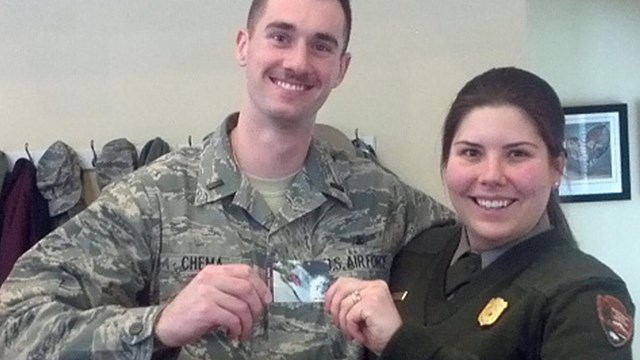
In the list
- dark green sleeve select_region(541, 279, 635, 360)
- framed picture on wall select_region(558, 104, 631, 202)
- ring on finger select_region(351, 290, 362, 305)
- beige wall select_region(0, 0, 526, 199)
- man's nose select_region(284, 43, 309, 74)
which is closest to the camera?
dark green sleeve select_region(541, 279, 635, 360)

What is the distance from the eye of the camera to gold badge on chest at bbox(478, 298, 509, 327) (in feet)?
4.56

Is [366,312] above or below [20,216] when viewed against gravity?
above

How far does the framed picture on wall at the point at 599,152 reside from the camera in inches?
148

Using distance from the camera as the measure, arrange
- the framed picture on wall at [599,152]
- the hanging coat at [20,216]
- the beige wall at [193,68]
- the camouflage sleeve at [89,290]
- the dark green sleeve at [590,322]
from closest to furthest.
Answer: the dark green sleeve at [590,322] < the camouflage sleeve at [89,290] < the hanging coat at [20,216] < the beige wall at [193,68] < the framed picture on wall at [599,152]

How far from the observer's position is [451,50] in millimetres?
2846

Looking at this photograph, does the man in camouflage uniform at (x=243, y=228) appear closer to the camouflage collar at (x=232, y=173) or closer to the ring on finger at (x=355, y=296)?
the camouflage collar at (x=232, y=173)

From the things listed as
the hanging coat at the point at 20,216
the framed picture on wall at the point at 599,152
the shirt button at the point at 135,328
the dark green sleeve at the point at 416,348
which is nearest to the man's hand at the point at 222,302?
the shirt button at the point at 135,328

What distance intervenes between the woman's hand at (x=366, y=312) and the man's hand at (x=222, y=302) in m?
0.11

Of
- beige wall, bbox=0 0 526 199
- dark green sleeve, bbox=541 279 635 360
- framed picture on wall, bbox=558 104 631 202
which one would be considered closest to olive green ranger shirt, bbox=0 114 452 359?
dark green sleeve, bbox=541 279 635 360

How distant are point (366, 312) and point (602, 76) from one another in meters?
2.79

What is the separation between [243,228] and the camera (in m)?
1.68

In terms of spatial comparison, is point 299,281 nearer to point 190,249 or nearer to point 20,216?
point 190,249

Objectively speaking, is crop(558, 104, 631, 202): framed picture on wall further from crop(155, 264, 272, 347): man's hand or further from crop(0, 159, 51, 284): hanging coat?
crop(155, 264, 272, 347): man's hand

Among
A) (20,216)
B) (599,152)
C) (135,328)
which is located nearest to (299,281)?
(135,328)
